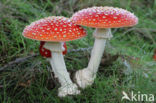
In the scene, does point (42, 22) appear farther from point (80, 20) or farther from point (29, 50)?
point (29, 50)

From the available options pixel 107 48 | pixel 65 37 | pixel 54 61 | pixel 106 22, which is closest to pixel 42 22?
pixel 65 37

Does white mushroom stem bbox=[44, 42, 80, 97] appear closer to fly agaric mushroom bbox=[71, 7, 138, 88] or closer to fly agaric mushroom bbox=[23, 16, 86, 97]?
fly agaric mushroom bbox=[23, 16, 86, 97]

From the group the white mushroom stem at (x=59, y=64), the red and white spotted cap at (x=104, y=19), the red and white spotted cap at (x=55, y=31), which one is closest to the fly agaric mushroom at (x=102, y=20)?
the red and white spotted cap at (x=104, y=19)

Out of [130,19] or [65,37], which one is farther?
[130,19]

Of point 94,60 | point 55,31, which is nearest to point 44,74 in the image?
point 94,60

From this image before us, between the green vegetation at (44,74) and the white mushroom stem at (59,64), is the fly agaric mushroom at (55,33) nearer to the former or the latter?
the white mushroom stem at (59,64)

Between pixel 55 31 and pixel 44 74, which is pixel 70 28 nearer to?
pixel 55 31
